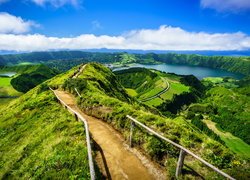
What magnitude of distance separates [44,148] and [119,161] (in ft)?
22.3

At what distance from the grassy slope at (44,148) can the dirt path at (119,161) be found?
1.24 m

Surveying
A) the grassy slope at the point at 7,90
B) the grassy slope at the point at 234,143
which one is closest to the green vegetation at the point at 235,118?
the grassy slope at the point at 234,143

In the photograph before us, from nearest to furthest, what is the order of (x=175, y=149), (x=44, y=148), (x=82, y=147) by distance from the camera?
(x=175, y=149)
(x=82, y=147)
(x=44, y=148)

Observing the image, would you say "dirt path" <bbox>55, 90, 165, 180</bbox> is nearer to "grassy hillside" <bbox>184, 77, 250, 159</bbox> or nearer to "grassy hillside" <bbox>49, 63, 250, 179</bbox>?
"grassy hillside" <bbox>49, 63, 250, 179</bbox>

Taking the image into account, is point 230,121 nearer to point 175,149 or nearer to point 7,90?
point 175,149

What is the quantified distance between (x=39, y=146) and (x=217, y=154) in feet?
44.8

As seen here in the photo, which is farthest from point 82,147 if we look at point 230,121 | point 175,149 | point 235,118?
point 235,118

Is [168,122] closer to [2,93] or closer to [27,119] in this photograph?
[27,119]

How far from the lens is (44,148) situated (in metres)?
17.5

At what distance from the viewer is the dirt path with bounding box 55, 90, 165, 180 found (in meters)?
12.7

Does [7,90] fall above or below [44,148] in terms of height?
below

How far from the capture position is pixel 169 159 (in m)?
13.4

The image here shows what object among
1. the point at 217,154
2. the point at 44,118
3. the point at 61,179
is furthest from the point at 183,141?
the point at 44,118

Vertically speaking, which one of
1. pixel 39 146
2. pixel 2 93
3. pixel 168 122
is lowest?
pixel 2 93
